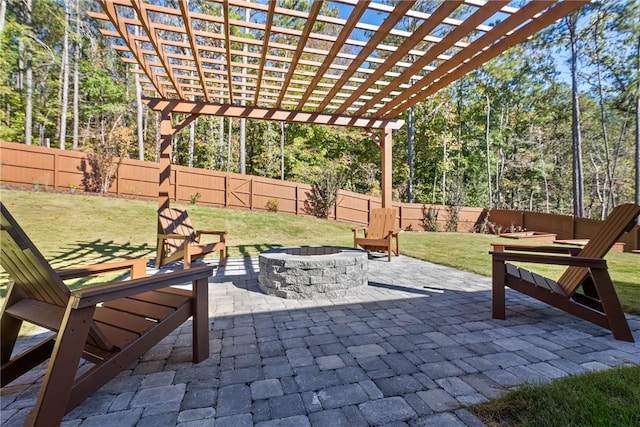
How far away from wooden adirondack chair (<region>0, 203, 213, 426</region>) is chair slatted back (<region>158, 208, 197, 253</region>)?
2.93m

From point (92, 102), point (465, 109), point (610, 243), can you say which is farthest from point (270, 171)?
point (610, 243)

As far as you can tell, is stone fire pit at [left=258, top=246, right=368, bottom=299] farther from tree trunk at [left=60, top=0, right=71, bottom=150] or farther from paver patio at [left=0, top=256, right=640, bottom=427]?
tree trunk at [left=60, top=0, right=71, bottom=150]

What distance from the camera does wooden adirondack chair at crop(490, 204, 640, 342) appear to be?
255cm

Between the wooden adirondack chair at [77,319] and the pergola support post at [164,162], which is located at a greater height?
the pergola support post at [164,162]

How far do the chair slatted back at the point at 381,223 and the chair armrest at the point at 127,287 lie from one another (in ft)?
15.0

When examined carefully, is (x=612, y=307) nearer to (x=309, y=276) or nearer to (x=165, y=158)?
(x=309, y=276)

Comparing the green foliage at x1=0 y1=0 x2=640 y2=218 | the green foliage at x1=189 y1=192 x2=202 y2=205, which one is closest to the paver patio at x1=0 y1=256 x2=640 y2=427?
the green foliage at x1=189 y1=192 x2=202 y2=205

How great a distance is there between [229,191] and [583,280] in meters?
11.7

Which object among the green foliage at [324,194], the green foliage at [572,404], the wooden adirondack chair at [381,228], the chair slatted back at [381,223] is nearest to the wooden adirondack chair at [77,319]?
the green foliage at [572,404]

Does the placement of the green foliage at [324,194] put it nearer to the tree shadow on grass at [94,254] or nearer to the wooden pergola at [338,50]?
the wooden pergola at [338,50]

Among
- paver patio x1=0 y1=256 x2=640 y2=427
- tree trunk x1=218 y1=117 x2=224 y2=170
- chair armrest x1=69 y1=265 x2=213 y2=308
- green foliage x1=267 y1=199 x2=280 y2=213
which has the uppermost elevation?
tree trunk x1=218 y1=117 x2=224 y2=170

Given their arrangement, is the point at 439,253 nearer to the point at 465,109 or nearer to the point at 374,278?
the point at 374,278

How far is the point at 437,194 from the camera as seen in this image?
733 inches

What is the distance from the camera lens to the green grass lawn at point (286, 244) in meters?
1.56
